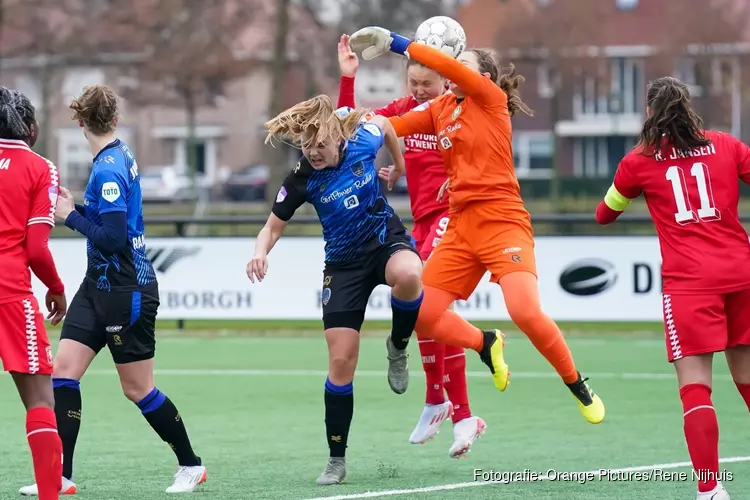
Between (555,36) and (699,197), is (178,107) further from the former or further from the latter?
(699,197)

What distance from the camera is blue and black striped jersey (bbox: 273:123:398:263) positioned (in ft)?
23.3

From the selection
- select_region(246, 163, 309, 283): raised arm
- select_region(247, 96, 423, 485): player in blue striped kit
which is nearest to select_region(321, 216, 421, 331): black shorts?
select_region(247, 96, 423, 485): player in blue striped kit

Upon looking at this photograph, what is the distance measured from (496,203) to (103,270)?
7.29 ft

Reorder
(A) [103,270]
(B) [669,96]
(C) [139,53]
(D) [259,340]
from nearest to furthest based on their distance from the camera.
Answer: (B) [669,96], (A) [103,270], (D) [259,340], (C) [139,53]

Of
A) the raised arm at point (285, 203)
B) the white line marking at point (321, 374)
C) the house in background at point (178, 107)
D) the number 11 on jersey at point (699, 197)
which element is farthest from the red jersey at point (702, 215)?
the house in background at point (178, 107)

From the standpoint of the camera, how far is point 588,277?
14.8 meters

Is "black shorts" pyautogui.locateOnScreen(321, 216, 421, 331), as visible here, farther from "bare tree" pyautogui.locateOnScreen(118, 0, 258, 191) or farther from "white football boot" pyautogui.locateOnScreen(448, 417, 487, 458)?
"bare tree" pyautogui.locateOnScreen(118, 0, 258, 191)

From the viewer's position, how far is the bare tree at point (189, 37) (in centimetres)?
3111

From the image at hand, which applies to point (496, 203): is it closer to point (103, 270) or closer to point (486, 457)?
point (486, 457)

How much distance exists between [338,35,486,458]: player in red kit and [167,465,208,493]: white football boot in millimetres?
1607

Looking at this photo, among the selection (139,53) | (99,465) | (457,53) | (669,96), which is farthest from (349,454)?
(139,53)

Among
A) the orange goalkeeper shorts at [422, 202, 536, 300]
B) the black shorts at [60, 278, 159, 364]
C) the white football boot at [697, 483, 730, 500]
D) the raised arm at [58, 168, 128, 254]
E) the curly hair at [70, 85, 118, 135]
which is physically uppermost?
the curly hair at [70, 85, 118, 135]

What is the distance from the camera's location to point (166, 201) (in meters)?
39.9

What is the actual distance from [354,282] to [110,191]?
1424 millimetres
